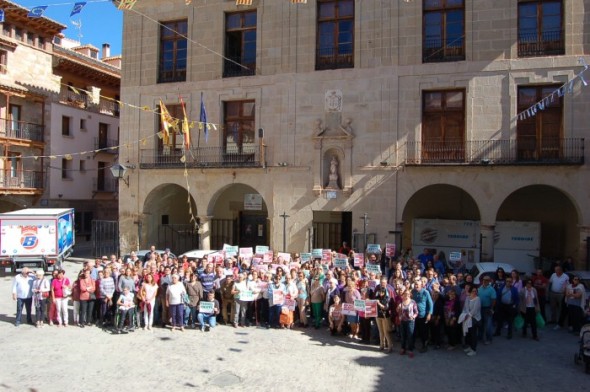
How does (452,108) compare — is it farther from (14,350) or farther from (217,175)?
(14,350)

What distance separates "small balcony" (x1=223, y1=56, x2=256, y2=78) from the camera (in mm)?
22797

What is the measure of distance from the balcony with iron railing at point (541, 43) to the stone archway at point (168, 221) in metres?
15.9

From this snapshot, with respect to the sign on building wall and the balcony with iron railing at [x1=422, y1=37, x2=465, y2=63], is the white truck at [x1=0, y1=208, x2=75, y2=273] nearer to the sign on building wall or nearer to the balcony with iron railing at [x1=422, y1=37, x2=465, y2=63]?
the sign on building wall

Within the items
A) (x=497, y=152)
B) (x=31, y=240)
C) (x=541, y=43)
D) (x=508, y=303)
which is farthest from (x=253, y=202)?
(x=508, y=303)

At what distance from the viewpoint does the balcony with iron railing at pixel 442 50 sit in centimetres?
2006

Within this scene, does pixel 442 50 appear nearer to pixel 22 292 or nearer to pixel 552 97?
pixel 552 97

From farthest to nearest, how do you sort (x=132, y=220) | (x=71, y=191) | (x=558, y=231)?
(x=71, y=191), (x=132, y=220), (x=558, y=231)

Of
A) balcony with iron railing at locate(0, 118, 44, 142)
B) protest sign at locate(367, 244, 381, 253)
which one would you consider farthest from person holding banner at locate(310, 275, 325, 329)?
balcony with iron railing at locate(0, 118, 44, 142)

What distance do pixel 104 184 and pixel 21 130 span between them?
745 cm

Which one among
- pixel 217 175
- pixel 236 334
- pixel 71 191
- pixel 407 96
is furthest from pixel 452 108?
pixel 71 191

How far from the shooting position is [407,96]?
2036 centimetres

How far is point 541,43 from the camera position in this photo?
19.2m

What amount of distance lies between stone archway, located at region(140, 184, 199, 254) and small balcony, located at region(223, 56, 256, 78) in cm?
608

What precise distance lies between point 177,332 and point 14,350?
11.9 feet
